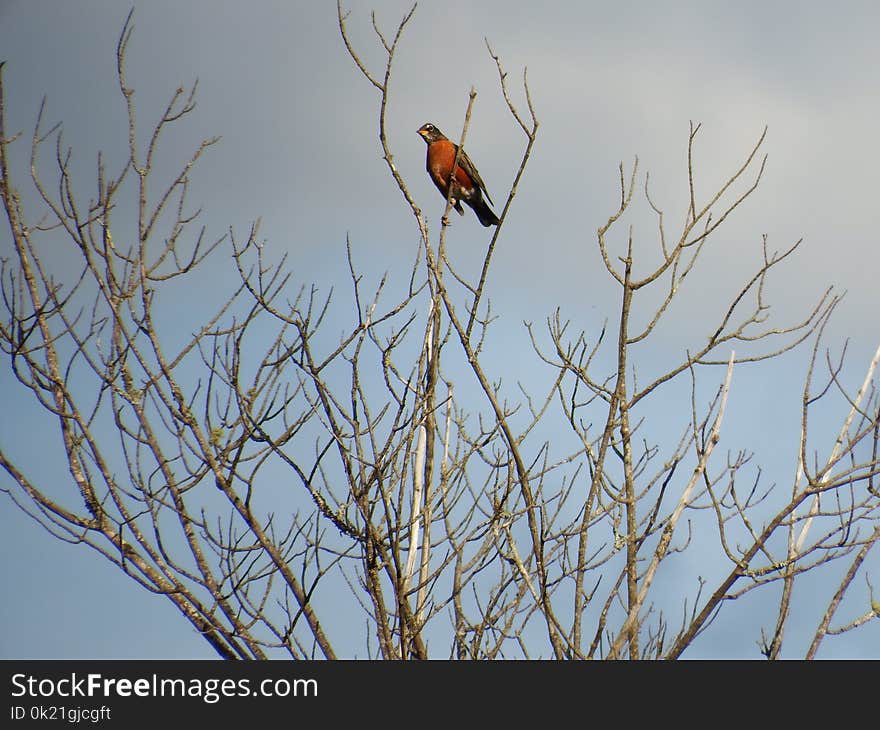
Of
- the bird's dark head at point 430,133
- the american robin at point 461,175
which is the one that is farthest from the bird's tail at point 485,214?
the bird's dark head at point 430,133

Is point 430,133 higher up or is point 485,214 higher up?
point 430,133

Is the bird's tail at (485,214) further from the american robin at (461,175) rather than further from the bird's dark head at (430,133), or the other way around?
the bird's dark head at (430,133)

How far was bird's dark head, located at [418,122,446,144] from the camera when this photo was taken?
10.8 metres

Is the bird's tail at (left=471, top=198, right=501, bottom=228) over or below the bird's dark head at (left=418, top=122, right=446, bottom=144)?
below

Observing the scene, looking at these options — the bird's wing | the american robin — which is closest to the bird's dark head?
the american robin

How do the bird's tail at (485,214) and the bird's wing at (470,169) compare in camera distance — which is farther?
the bird's tail at (485,214)

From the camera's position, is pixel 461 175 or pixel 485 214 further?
pixel 485 214

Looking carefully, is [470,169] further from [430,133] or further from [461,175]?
[430,133]

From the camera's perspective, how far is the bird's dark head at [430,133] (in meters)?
10.8

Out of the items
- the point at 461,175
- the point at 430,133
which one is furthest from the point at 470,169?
the point at 430,133

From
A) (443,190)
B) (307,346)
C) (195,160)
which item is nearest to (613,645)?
(307,346)

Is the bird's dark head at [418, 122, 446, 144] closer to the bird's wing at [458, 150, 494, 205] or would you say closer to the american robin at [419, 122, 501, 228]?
the american robin at [419, 122, 501, 228]

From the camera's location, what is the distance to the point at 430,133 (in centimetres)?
1102
